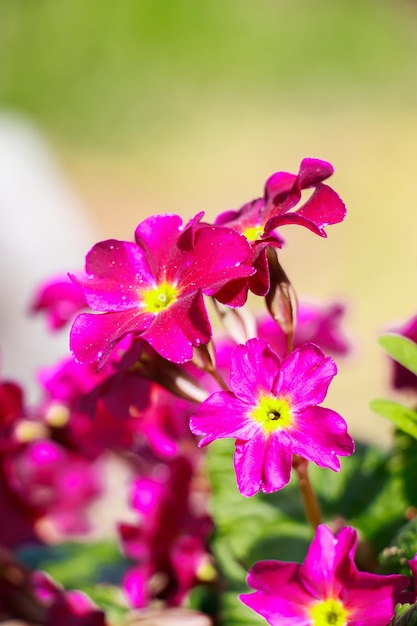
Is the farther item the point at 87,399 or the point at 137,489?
the point at 137,489

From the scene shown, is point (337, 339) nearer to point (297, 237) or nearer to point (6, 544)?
point (6, 544)

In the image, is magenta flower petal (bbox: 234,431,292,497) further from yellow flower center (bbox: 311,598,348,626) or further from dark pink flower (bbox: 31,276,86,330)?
dark pink flower (bbox: 31,276,86,330)

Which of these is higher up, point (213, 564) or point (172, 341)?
point (172, 341)

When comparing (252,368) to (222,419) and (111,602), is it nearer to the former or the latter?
(222,419)

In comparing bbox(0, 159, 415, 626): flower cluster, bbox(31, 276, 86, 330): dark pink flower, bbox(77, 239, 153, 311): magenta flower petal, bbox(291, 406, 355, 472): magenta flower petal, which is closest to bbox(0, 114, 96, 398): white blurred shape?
bbox(31, 276, 86, 330): dark pink flower

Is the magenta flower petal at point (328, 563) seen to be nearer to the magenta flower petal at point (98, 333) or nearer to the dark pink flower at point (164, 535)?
the magenta flower petal at point (98, 333)

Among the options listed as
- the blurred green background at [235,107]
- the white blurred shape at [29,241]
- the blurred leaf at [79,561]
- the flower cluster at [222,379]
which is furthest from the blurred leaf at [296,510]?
the blurred green background at [235,107]

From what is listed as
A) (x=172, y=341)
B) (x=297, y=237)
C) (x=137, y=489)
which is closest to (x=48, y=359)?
(x=137, y=489)
